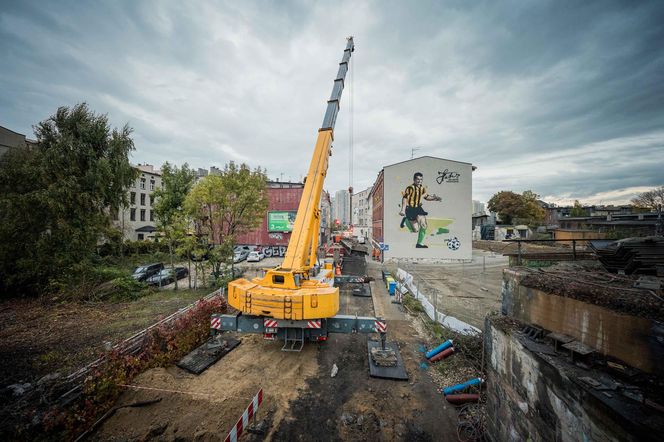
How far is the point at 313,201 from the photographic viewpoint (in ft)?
29.6

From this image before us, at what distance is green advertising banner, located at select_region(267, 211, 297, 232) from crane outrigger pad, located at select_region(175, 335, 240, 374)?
82.3 ft

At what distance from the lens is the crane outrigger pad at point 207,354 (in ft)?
23.4

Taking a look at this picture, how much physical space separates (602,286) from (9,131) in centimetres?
3249

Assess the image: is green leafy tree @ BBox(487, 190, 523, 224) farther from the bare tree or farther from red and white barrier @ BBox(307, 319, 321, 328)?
red and white barrier @ BBox(307, 319, 321, 328)

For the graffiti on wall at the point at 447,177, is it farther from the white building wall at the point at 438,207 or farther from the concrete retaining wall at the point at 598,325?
the concrete retaining wall at the point at 598,325

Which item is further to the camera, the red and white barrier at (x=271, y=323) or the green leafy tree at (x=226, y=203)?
the green leafy tree at (x=226, y=203)

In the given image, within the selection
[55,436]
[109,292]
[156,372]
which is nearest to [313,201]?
[156,372]

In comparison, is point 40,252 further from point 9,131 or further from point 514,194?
point 514,194

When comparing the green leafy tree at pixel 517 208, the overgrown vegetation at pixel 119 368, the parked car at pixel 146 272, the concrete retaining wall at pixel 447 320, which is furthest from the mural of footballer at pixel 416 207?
the green leafy tree at pixel 517 208

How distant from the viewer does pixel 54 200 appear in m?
12.7

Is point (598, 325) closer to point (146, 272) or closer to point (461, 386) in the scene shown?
point (461, 386)

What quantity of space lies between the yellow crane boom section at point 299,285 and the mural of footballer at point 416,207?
60.7ft

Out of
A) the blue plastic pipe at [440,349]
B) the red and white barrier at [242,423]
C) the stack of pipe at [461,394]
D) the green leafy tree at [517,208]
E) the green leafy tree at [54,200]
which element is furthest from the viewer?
the green leafy tree at [517,208]

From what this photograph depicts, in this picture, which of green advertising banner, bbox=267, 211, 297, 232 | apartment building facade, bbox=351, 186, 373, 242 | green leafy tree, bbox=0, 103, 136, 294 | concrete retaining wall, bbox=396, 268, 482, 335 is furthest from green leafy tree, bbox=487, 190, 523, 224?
green leafy tree, bbox=0, 103, 136, 294
